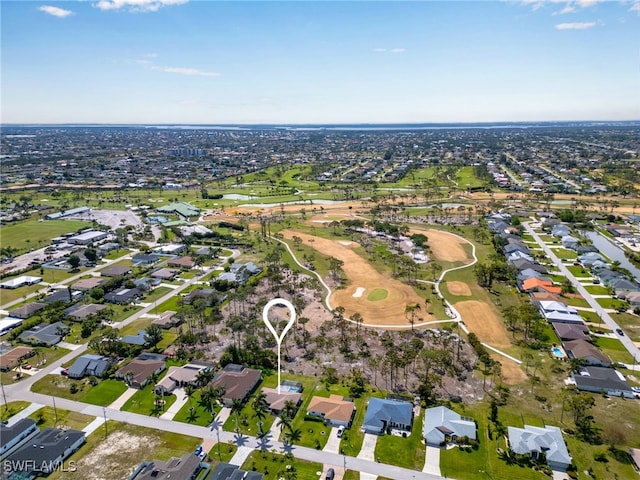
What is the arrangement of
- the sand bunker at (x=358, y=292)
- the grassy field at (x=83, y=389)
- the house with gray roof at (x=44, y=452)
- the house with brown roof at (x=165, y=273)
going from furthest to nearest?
the house with brown roof at (x=165, y=273), the sand bunker at (x=358, y=292), the grassy field at (x=83, y=389), the house with gray roof at (x=44, y=452)

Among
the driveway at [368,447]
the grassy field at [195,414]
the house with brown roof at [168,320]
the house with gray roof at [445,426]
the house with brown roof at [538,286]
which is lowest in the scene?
the driveway at [368,447]

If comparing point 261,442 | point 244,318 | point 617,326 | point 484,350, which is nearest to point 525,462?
point 484,350

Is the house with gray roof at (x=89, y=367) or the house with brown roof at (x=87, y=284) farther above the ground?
the house with brown roof at (x=87, y=284)

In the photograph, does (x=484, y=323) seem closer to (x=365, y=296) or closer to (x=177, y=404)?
(x=365, y=296)

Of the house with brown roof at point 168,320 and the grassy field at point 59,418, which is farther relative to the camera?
the house with brown roof at point 168,320

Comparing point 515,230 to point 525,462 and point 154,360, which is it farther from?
point 154,360

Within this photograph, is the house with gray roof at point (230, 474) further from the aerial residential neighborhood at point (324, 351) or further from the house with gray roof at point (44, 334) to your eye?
the house with gray roof at point (44, 334)

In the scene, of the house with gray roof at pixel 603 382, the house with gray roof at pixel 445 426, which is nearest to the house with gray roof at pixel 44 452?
the house with gray roof at pixel 445 426
